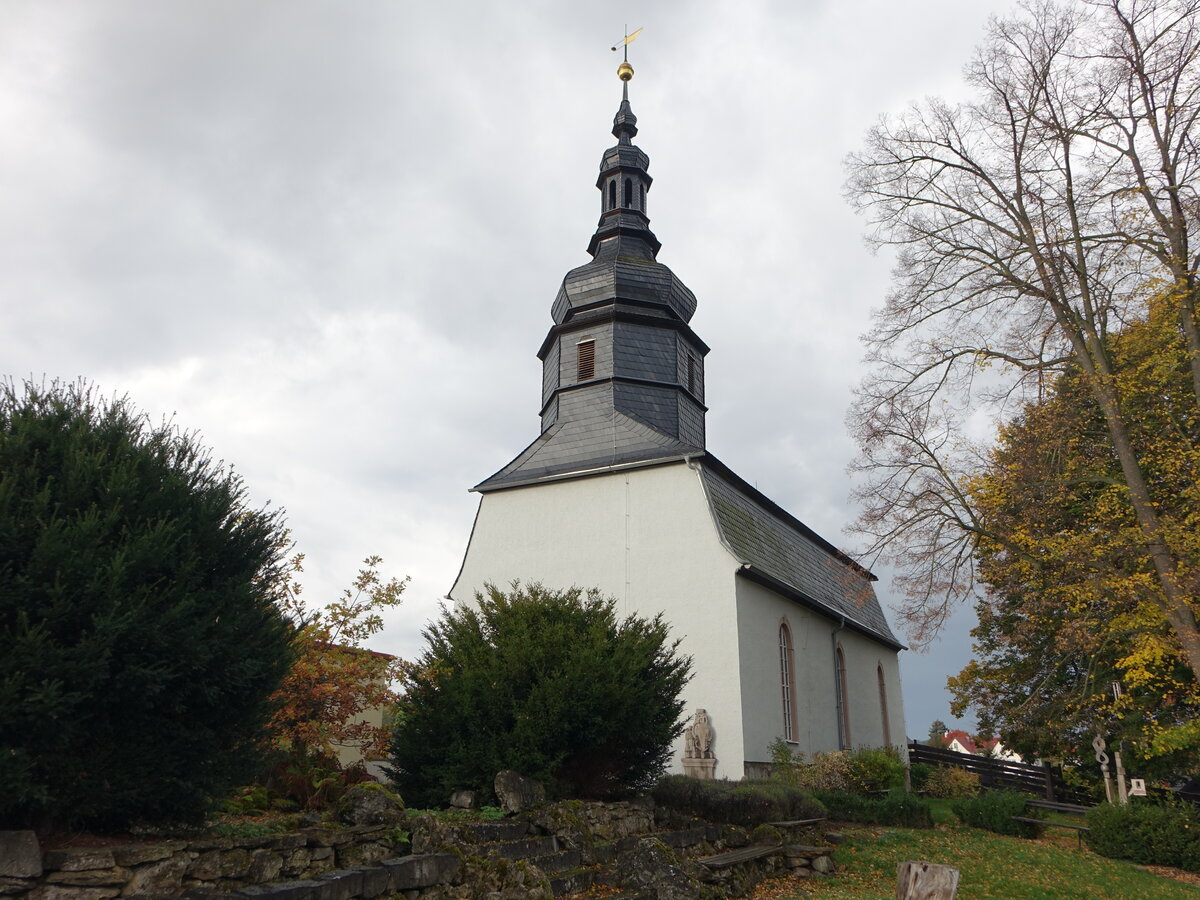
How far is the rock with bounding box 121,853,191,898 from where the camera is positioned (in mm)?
5977

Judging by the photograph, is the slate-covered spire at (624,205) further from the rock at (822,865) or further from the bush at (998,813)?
the rock at (822,865)

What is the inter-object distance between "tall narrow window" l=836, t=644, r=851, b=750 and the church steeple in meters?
7.15

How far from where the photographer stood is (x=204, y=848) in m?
6.43

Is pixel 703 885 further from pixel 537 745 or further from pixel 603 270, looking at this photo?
pixel 603 270

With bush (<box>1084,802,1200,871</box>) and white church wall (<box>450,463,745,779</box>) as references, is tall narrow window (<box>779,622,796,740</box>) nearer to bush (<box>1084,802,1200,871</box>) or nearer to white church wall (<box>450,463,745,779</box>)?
white church wall (<box>450,463,745,779</box>)

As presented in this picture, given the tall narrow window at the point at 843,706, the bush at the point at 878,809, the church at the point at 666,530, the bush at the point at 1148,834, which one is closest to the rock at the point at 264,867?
the bush at the point at 878,809

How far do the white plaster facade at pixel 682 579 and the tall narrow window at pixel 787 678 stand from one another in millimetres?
169

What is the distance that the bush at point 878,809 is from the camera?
52.4ft

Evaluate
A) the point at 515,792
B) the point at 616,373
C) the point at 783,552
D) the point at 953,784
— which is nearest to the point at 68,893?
the point at 515,792

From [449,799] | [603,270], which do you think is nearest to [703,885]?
[449,799]

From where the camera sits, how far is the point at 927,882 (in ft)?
18.6

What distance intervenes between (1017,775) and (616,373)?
15.1 metres

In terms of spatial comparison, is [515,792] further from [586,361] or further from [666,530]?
[586,361]

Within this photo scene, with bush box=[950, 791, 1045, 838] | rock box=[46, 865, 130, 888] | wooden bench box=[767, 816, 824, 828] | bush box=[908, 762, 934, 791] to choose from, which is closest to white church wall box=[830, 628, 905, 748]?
bush box=[908, 762, 934, 791]
